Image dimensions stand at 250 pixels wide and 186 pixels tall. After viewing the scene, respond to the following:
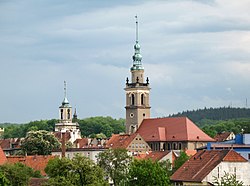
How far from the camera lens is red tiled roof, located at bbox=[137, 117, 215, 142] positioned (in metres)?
180

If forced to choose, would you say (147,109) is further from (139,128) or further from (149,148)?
(149,148)

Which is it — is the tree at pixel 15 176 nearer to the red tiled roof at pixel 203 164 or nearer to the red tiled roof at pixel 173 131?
the red tiled roof at pixel 203 164

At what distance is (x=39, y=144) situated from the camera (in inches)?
6550

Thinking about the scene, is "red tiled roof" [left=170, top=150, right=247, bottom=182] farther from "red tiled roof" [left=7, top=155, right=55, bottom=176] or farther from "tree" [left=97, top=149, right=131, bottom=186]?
"red tiled roof" [left=7, top=155, right=55, bottom=176]

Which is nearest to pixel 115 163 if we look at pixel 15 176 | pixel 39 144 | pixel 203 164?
pixel 203 164

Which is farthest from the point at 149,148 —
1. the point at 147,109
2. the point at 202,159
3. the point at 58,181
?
the point at 58,181

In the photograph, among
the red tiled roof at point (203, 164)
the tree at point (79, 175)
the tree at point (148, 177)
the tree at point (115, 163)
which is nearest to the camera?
the tree at point (79, 175)

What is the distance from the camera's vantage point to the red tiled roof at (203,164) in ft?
288

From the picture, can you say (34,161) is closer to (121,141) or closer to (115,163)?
(115,163)

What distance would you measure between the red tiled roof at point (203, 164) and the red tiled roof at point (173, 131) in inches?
3339

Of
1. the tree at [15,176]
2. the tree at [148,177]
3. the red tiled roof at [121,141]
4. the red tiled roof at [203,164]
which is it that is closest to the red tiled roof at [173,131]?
the red tiled roof at [121,141]

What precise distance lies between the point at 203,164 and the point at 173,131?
92.3m

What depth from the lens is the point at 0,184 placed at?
63281 millimetres

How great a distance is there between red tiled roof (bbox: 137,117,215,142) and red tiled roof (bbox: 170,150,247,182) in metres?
84.8
